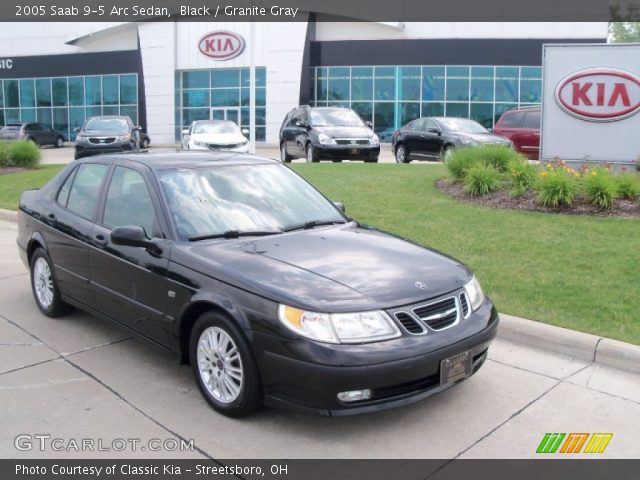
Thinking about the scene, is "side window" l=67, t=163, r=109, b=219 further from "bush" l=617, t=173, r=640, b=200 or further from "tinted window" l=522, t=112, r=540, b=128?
"tinted window" l=522, t=112, r=540, b=128

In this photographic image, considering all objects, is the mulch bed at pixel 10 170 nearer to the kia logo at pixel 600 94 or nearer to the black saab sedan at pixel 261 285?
the black saab sedan at pixel 261 285

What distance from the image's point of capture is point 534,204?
9594mm

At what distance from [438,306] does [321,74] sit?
3626 cm

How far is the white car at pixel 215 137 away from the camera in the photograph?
1859cm

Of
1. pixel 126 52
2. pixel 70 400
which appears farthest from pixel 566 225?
pixel 126 52

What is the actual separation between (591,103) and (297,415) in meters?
10.2

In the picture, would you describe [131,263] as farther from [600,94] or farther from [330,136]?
[330,136]

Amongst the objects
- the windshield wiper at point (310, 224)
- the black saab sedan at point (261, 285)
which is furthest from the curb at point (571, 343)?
the windshield wiper at point (310, 224)

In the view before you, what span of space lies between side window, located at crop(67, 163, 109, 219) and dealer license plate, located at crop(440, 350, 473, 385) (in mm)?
3172

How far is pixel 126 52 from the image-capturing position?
4297cm

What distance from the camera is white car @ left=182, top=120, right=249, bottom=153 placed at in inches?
732

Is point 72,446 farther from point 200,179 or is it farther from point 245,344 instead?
point 200,179

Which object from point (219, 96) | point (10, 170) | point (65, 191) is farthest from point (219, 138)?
point (219, 96)

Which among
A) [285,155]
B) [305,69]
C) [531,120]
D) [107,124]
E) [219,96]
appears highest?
[305,69]
